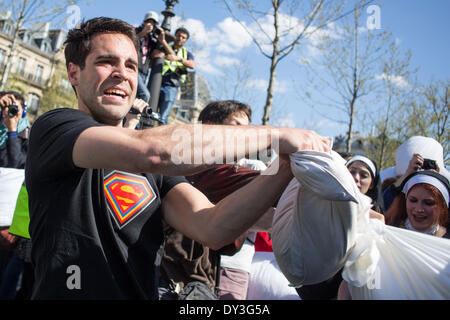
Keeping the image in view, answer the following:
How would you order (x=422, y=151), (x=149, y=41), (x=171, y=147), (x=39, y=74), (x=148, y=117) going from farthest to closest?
→ 1. (x=39, y=74)
2. (x=149, y=41)
3. (x=422, y=151)
4. (x=148, y=117)
5. (x=171, y=147)

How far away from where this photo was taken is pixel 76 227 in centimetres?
135

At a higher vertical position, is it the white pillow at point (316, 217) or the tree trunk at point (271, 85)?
the tree trunk at point (271, 85)

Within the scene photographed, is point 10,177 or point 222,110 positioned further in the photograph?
point 10,177

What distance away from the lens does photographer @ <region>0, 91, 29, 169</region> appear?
13.3 feet

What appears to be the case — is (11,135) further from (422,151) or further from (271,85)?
(271,85)

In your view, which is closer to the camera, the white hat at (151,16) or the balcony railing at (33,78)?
the white hat at (151,16)

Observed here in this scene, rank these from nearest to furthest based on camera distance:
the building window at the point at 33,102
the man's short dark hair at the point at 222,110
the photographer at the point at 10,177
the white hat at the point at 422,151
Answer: the man's short dark hair at the point at 222,110 < the photographer at the point at 10,177 < the white hat at the point at 422,151 < the building window at the point at 33,102

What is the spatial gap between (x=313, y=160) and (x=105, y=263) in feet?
2.58

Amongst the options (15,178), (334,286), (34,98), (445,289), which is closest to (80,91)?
(445,289)

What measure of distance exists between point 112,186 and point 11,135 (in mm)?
3163

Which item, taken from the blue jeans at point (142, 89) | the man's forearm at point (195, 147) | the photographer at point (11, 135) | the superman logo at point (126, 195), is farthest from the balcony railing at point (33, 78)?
the man's forearm at point (195, 147)

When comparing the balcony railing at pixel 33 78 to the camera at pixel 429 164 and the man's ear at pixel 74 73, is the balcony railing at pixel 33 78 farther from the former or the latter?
the man's ear at pixel 74 73

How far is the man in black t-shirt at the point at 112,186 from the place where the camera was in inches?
46.4

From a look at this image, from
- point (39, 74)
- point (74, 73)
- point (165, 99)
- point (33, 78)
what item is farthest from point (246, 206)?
point (39, 74)
